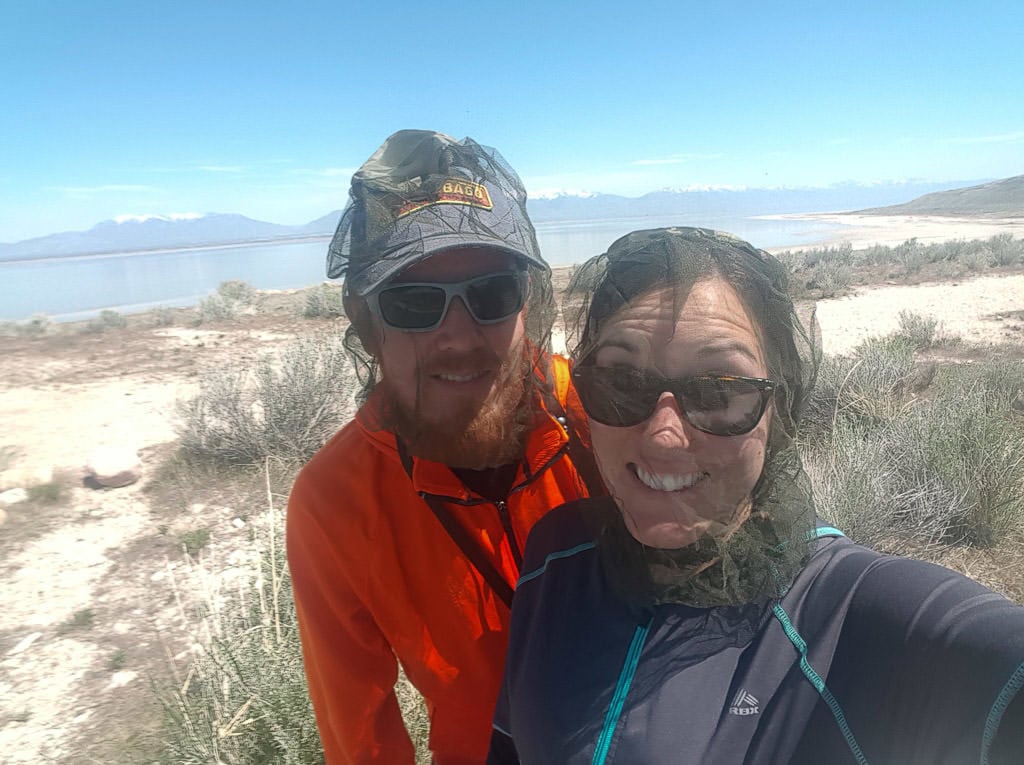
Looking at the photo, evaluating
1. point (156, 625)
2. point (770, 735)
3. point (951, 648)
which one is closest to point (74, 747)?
point (156, 625)

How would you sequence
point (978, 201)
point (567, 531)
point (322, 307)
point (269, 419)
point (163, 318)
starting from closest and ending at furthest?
point (567, 531) < point (269, 419) < point (322, 307) < point (163, 318) < point (978, 201)

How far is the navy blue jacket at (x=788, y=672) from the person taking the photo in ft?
2.58

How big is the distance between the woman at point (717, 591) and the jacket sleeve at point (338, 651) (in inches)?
21.3

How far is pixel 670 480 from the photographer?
107 cm

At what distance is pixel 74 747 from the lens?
2879 millimetres

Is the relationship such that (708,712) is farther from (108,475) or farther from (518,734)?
(108,475)

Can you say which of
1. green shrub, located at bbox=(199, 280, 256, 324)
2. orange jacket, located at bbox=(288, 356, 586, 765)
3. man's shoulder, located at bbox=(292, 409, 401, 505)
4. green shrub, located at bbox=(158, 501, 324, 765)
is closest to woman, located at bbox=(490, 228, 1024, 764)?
orange jacket, located at bbox=(288, 356, 586, 765)

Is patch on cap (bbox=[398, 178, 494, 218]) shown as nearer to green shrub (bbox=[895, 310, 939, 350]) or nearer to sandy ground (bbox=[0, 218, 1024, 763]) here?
sandy ground (bbox=[0, 218, 1024, 763])

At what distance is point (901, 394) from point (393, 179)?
589 centimetres

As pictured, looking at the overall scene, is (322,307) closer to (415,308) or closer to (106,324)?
(106,324)

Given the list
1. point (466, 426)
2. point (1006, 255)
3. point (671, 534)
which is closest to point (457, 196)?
point (466, 426)

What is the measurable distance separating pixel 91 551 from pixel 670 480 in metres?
5.28

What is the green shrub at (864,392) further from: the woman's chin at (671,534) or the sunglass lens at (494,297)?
the woman's chin at (671,534)

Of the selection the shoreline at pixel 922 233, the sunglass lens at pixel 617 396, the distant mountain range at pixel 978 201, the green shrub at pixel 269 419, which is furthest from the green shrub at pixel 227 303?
the distant mountain range at pixel 978 201
